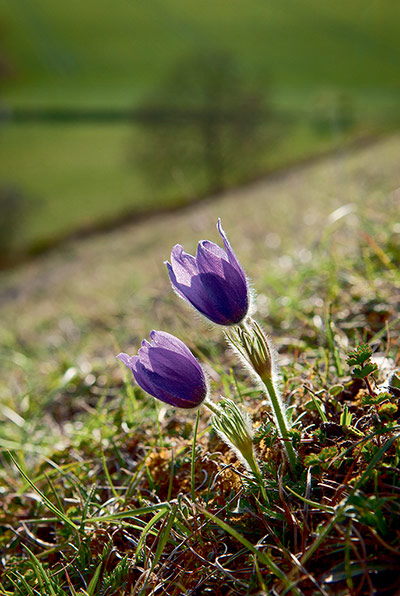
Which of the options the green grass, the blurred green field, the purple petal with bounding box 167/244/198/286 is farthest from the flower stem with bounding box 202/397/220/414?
the blurred green field

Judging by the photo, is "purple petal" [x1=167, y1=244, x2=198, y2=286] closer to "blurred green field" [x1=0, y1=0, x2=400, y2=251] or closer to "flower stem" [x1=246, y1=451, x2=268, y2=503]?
"flower stem" [x1=246, y1=451, x2=268, y2=503]

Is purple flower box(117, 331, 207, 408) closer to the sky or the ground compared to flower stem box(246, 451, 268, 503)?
closer to the sky

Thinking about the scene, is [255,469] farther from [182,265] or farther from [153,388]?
[182,265]

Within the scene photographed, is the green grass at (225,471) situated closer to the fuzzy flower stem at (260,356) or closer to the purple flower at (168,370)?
the fuzzy flower stem at (260,356)

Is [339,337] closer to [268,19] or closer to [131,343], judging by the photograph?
[131,343]

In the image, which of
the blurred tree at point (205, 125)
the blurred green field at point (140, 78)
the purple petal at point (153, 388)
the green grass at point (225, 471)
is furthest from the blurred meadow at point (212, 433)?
the blurred green field at point (140, 78)

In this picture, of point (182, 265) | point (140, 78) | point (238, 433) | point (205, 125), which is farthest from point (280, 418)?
point (140, 78)
